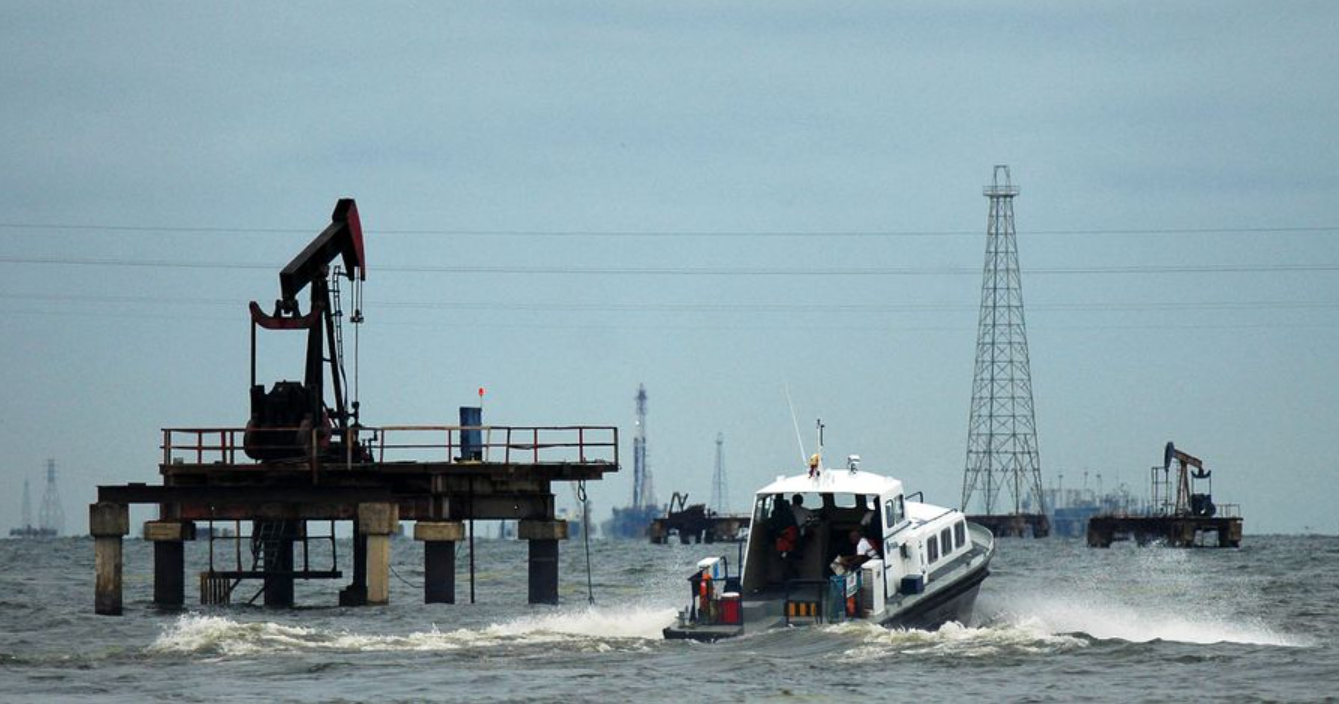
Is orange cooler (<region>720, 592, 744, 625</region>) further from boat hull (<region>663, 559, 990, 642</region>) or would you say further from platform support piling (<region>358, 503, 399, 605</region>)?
platform support piling (<region>358, 503, 399, 605</region>)

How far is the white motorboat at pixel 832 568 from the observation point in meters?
35.0

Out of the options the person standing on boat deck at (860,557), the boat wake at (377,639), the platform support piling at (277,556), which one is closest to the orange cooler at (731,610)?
the boat wake at (377,639)

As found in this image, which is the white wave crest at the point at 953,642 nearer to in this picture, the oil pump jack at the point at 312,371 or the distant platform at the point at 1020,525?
the oil pump jack at the point at 312,371

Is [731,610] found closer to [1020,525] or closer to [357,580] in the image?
[357,580]

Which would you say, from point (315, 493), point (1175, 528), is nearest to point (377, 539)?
point (315, 493)

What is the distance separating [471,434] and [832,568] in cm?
1930

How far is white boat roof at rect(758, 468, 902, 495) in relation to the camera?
121 ft

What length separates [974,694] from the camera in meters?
29.8

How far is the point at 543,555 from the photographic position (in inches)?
2041

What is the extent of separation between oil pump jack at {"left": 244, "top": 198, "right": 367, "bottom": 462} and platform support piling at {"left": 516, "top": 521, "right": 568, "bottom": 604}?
187 inches

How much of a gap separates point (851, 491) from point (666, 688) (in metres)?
7.22

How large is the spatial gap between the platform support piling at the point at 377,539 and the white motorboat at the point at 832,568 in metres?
13.2

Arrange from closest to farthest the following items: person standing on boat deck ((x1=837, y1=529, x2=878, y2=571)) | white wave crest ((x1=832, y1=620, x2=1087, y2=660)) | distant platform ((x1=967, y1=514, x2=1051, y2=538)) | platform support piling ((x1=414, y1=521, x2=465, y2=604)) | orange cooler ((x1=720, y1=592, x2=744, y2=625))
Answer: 1. white wave crest ((x1=832, y1=620, x2=1087, y2=660))
2. orange cooler ((x1=720, y1=592, x2=744, y2=625))
3. person standing on boat deck ((x1=837, y1=529, x2=878, y2=571))
4. platform support piling ((x1=414, y1=521, x2=465, y2=604))
5. distant platform ((x1=967, y1=514, x2=1051, y2=538))

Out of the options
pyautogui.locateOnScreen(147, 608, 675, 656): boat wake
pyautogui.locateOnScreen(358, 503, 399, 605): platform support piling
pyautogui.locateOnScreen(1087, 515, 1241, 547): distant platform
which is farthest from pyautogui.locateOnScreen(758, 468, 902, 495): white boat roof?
pyautogui.locateOnScreen(1087, 515, 1241, 547): distant platform
